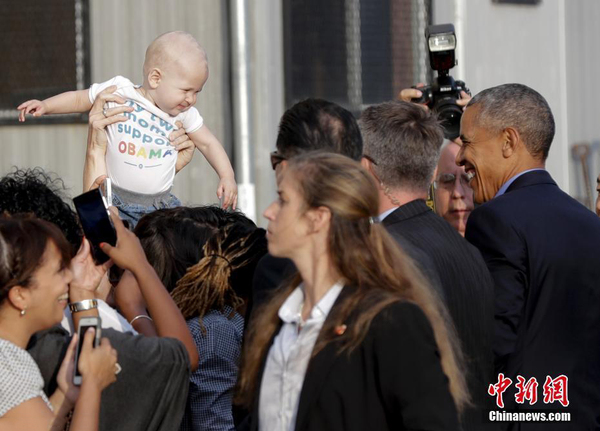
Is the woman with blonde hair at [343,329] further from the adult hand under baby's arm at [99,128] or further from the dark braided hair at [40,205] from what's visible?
the adult hand under baby's arm at [99,128]

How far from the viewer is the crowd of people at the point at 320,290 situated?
2398 millimetres

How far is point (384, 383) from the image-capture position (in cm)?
234

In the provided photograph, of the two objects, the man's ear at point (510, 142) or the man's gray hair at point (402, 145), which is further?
the man's ear at point (510, 142)

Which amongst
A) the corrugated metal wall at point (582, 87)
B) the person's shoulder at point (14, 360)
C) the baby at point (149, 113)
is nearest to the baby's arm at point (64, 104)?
the baby at point (149, 113)

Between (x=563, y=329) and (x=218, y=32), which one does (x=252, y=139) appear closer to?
(x=218, y=32)

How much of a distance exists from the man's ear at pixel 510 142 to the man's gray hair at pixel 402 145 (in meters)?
0.53

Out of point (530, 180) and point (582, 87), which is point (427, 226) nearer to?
point (530, 180)

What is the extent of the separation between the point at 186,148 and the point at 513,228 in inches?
78.3

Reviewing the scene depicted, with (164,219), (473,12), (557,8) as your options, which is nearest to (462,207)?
(164,219)

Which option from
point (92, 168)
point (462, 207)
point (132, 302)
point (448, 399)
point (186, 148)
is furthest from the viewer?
point (462, 207)

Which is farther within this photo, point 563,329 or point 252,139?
point 252,139

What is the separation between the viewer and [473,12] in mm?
9336

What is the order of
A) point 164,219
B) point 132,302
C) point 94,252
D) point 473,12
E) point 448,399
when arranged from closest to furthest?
point 448,399
point 94,252
point 132,302
point 164,219
point 473,12

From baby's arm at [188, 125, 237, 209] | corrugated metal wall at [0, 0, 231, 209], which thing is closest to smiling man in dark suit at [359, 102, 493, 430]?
baby's arm at [188, 125, 237, 209]
